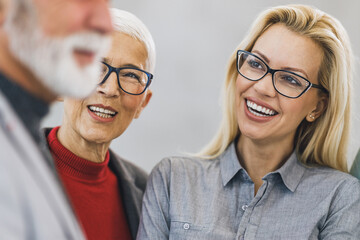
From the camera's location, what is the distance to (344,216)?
150cm

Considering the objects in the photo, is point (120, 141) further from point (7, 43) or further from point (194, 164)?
point (7, 43)

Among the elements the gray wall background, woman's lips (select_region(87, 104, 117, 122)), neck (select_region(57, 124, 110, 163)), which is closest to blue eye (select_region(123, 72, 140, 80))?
woman's lips (select_region(87, 104, 117, 122))

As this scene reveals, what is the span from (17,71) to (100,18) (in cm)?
12

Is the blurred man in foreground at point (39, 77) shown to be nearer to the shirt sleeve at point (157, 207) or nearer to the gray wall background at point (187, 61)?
the shirt sleeve at point (157, 207)

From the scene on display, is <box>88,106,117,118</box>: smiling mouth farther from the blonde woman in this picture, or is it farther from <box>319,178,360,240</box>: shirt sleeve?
<box>319,178,360,240</box>: shirt sleeve

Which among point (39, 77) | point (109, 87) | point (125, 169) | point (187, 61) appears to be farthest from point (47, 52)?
point (187, 61)

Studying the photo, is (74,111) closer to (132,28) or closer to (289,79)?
(132,28)

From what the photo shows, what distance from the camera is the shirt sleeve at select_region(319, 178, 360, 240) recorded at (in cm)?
147

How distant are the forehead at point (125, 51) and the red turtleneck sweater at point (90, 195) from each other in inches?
12.1

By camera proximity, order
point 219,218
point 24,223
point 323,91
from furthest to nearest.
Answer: point 323,91 < point 219,218 < point 24,223

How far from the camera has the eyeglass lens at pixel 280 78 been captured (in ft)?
5.12

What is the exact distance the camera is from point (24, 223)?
58cm

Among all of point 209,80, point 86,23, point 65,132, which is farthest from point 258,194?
point 209,80

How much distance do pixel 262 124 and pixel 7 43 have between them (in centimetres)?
104
